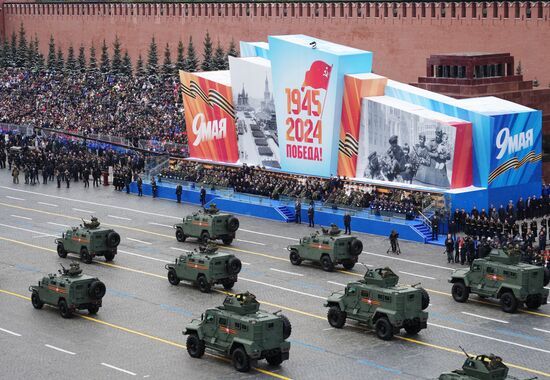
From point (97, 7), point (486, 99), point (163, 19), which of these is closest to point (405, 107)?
point (486, 99)

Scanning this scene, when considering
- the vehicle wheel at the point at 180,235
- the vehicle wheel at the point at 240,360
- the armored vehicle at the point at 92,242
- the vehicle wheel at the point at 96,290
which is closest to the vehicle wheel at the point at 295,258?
the vehicle wheel at the point at 180,235

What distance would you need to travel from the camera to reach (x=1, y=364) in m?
37.2

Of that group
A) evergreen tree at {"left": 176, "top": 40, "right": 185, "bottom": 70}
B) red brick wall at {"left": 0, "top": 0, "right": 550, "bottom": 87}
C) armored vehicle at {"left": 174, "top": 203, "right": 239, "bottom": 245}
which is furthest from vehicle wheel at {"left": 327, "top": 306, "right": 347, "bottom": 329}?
evergreen tree at {"left": 176, "top": 40, "right": 185, "bottom": 70}

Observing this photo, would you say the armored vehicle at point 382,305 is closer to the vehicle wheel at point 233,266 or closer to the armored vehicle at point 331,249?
the vehicle wheel at point 233,266

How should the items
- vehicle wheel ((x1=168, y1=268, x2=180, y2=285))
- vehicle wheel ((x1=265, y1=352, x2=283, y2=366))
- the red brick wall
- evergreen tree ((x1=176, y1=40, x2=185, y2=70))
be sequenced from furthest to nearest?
evergreen tree ((x1=176, y1=40, x2=185, y2=70)), the red brick wall, vehicle wheel ((x1=168, y1=268, x2=180, y2=285)), vehicle wheel ((x1=265, y1=352, x2=283, y2=366))

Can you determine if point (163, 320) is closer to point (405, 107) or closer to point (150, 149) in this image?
point (405, 107)

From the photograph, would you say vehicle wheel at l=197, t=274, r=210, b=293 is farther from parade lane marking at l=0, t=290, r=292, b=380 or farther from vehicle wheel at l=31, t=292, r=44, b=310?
vehicle wheel at l=31, t=292, r=44, b=310

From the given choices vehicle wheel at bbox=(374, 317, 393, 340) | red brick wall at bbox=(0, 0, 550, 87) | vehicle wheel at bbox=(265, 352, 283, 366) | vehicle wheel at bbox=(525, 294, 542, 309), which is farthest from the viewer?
red brick wall at bbox=(0, 0, 550, 87)

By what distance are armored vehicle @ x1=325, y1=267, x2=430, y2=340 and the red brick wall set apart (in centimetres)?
3554

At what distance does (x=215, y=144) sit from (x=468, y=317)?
30.6m

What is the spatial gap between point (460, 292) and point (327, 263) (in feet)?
21.3

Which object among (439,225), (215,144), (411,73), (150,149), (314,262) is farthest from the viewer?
(411,73)

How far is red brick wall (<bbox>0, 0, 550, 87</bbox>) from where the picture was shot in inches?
2938

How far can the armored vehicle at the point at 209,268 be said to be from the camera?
45562 mm
